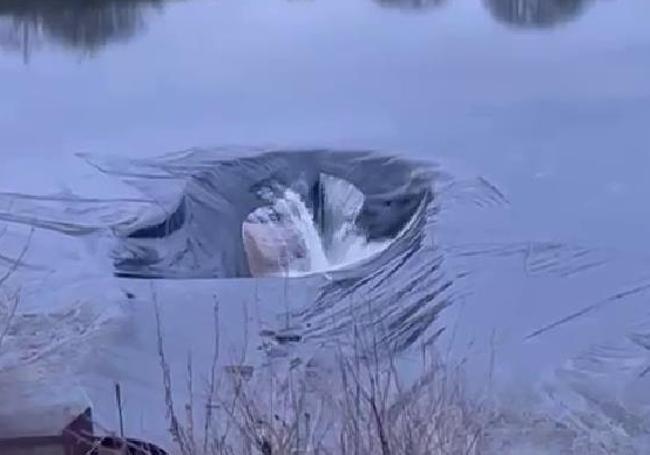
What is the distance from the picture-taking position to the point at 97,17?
16.2 meters

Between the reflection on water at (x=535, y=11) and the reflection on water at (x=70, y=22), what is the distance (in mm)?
3980

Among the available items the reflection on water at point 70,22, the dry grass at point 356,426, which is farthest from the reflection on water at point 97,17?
the dry grass at point 356,426

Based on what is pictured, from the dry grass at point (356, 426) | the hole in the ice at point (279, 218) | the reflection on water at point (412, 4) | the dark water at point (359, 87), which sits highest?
the dry grass at point (356, 426)

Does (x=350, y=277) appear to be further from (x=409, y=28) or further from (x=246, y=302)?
(x=409, y=28)

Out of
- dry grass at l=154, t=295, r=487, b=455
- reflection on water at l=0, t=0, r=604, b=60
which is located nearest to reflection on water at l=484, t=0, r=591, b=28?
reflection on water at l=0, t=0, r=604, b=60

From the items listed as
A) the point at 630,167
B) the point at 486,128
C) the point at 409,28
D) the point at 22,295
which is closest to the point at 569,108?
the point at 486,128

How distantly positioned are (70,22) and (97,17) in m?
0.40

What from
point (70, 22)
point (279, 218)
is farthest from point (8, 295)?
point (70, 22)

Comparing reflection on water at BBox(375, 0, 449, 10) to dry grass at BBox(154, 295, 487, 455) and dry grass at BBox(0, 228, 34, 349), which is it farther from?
dry grass at BBox(154, 295, 487, 455)

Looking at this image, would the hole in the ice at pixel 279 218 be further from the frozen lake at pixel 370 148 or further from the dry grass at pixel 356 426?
the dry grass at pixel 356 426

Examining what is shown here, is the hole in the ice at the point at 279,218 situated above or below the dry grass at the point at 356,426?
below

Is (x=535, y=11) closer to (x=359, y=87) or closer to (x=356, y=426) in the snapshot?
(x=359, y=87)

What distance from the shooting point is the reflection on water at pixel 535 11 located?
50.3 ft

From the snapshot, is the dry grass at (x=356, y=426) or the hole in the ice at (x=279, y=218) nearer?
the dry grass at (x=356, y=426)
